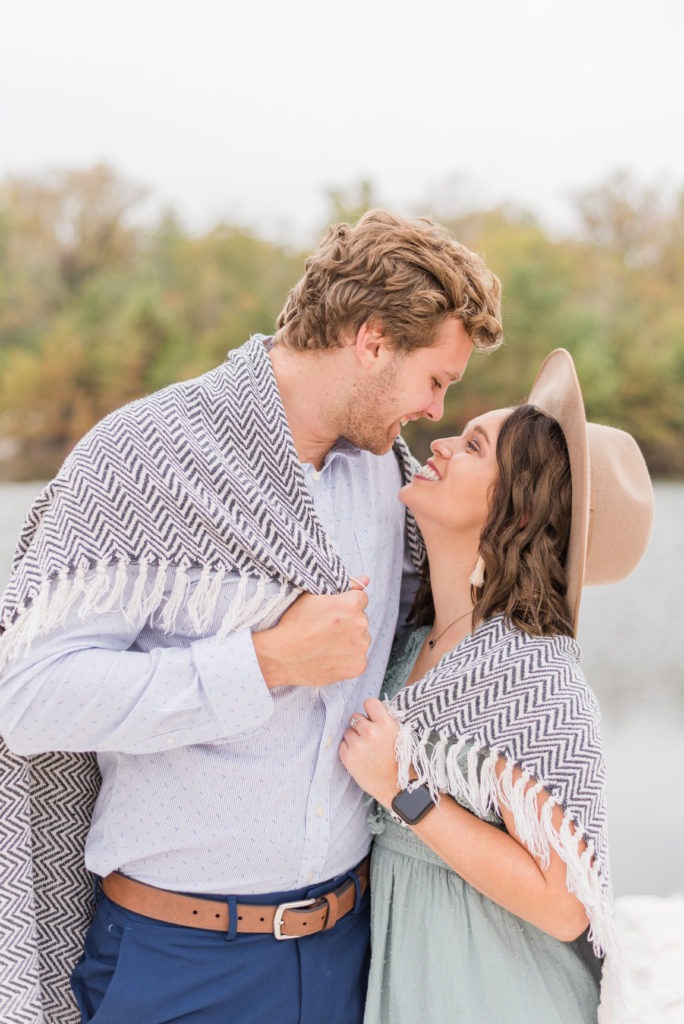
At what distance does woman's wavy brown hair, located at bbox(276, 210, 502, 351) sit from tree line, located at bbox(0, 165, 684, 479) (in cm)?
1372

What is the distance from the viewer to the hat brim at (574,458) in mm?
1641

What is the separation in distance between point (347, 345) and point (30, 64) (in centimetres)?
3023

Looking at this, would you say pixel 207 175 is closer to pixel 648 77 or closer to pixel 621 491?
pixel 648 77

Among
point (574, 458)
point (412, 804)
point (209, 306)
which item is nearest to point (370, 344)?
point (574, 458)

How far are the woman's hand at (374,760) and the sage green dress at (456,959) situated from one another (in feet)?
0.37

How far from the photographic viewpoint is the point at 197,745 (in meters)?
1.53

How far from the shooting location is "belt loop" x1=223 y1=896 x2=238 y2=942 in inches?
59.0

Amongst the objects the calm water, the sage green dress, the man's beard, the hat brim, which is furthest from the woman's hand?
the calm water

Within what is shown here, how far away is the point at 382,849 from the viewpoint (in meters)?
1.67

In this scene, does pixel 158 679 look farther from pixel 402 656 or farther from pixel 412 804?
pixel 402 656

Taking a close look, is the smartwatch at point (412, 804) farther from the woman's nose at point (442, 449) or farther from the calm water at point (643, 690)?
the calm water at point (643, 690)

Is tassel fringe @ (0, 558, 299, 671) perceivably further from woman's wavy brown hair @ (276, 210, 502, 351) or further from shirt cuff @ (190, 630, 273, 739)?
woman's wavy brown hair @ (276, 210, 502, 351)

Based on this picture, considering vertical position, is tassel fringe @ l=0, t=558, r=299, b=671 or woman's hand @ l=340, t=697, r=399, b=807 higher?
tassel fringe @ l=0, t=558, r=299, b=671

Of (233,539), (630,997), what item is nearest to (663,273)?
(630,997)
